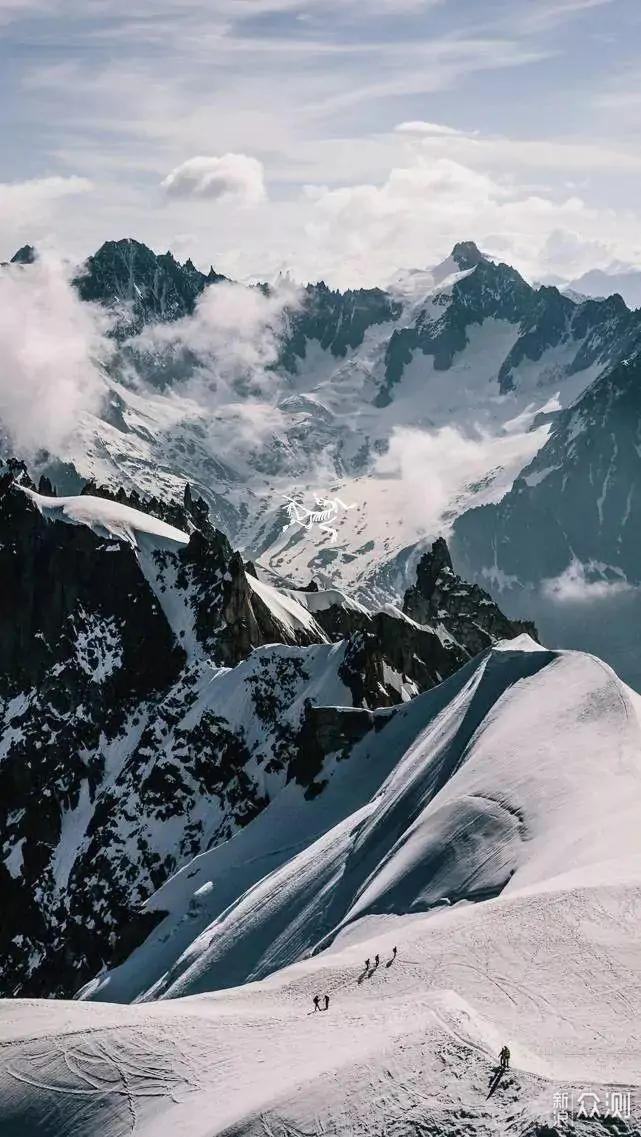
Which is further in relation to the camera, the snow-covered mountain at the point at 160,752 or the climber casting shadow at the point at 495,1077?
the snow-covered mountain at the point at 160,752

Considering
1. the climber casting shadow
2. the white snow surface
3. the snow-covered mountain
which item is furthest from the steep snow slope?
the climber casting shadow

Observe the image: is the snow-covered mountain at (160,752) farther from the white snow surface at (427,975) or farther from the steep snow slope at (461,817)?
the white snow surface at (427,975)

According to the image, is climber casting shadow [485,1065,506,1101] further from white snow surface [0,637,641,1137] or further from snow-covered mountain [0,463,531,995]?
snow-covered mountain [0,463,531,995]

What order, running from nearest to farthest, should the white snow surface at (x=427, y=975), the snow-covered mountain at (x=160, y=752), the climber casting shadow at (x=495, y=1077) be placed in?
the climber casting shadow at (x=495, y=1077) < the white snow surface at (x=427, y=975) < the snow-covered mountain at (x=160, y=752)

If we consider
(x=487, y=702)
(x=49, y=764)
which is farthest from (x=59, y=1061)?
(x=49, y=764)

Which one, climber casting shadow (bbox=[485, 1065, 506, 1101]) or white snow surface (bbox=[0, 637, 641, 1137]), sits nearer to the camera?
climber casting shadow (bbox=[485, 1065, 506, 1101])

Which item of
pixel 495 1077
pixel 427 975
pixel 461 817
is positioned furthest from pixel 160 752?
pixel 495 1077

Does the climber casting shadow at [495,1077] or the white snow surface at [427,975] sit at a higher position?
the climber casting shadow at [495,1077]

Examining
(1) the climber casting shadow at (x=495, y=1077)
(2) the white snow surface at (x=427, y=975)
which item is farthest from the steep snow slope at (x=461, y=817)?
(1) the climber casting shadow at (x=495, y=1077)

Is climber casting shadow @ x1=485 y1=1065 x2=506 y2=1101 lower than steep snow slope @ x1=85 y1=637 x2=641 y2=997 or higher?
higher

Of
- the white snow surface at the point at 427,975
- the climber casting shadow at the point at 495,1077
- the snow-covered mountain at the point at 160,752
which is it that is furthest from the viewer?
the snow-covered mountain at the point at 160,752
